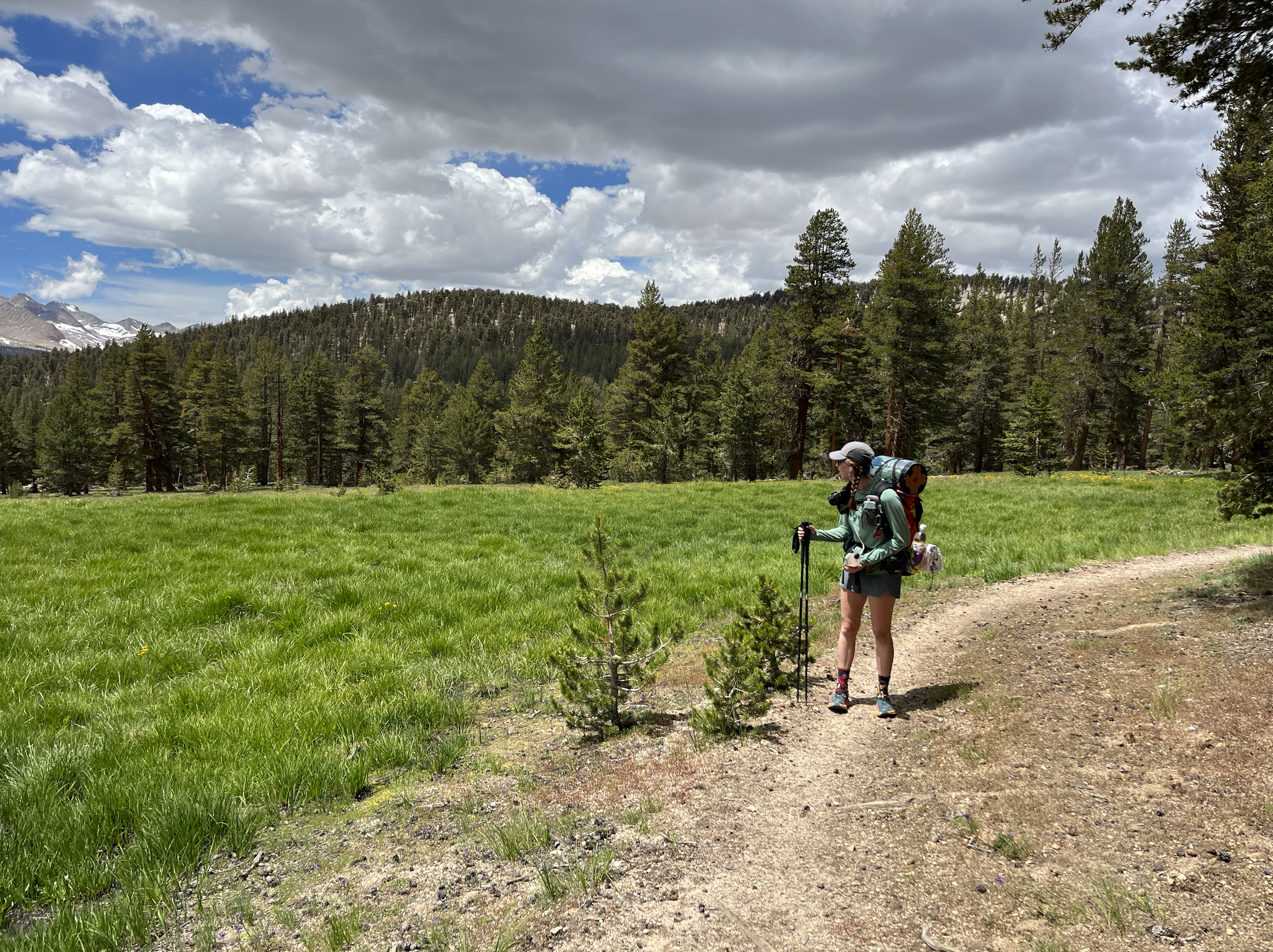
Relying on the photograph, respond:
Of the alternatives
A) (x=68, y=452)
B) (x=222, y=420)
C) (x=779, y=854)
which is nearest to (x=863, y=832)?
(x=779, y=854)

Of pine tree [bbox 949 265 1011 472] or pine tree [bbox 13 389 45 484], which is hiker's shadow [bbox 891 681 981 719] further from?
pine tree [bbox 13 389 45 484]

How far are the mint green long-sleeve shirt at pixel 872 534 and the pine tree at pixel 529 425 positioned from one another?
144 ft

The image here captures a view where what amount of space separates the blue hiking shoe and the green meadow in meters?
2.96

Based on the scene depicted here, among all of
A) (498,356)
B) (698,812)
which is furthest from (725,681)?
(498,356)

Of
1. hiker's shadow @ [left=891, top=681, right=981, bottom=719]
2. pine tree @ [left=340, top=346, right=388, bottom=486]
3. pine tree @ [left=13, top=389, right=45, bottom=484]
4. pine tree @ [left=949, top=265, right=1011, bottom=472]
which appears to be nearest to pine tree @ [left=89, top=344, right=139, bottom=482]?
pine tree @ [left=13, top=389, right=45, bottom=484]

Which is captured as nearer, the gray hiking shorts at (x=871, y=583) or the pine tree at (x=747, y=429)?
the gray hiking shorts at (x=871, y=583)

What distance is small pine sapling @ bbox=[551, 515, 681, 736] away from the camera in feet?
16.2

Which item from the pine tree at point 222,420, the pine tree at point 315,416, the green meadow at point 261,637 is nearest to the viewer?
the green meadow at point 261,637

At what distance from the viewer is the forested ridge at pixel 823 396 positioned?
1085 inches

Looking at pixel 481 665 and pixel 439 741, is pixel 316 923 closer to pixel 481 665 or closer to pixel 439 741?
pixel 439 741

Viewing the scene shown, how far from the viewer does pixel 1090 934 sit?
2453mm

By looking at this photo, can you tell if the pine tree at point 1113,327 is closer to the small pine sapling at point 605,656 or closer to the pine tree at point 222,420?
the small pine sapling at point 605,656

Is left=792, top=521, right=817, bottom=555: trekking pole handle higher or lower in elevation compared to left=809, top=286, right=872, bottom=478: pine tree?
lower

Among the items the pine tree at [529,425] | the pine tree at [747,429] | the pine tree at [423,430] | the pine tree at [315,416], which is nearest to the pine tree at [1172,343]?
the pine tree at [747,429]
